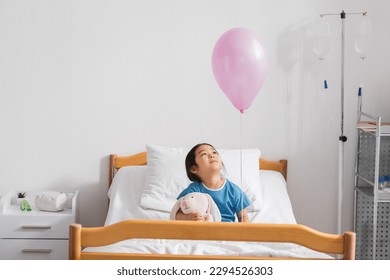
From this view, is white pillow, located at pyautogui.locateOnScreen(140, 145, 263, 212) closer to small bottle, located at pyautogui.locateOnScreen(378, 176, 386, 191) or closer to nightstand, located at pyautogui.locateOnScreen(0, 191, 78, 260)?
nightstand, located at pyautogui.locateOnScreen(0, 191, 78, 260)

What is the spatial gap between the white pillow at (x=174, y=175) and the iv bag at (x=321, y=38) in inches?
26.2

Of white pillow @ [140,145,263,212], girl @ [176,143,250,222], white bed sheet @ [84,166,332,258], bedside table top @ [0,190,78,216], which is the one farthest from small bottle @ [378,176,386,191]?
bedside table top @ [0,190,78,216]

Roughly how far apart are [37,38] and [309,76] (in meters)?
1.55

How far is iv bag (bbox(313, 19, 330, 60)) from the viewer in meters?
3.80

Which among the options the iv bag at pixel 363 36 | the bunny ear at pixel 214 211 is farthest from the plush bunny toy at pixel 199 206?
the iv bag at pixel 363 36

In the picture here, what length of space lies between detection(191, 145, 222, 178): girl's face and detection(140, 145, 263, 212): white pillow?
567 millimetres

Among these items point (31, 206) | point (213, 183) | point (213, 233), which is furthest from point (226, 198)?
point (31, 206)

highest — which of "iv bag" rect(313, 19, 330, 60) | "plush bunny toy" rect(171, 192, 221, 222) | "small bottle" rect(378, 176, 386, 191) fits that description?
"iv bag" rect(313, 19, 330, 60)

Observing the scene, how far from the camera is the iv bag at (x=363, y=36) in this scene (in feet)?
12.5

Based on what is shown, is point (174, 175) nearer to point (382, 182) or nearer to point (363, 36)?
point (382, 182)

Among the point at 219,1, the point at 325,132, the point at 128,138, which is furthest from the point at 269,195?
the point at 219,1

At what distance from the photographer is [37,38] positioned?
390cm
